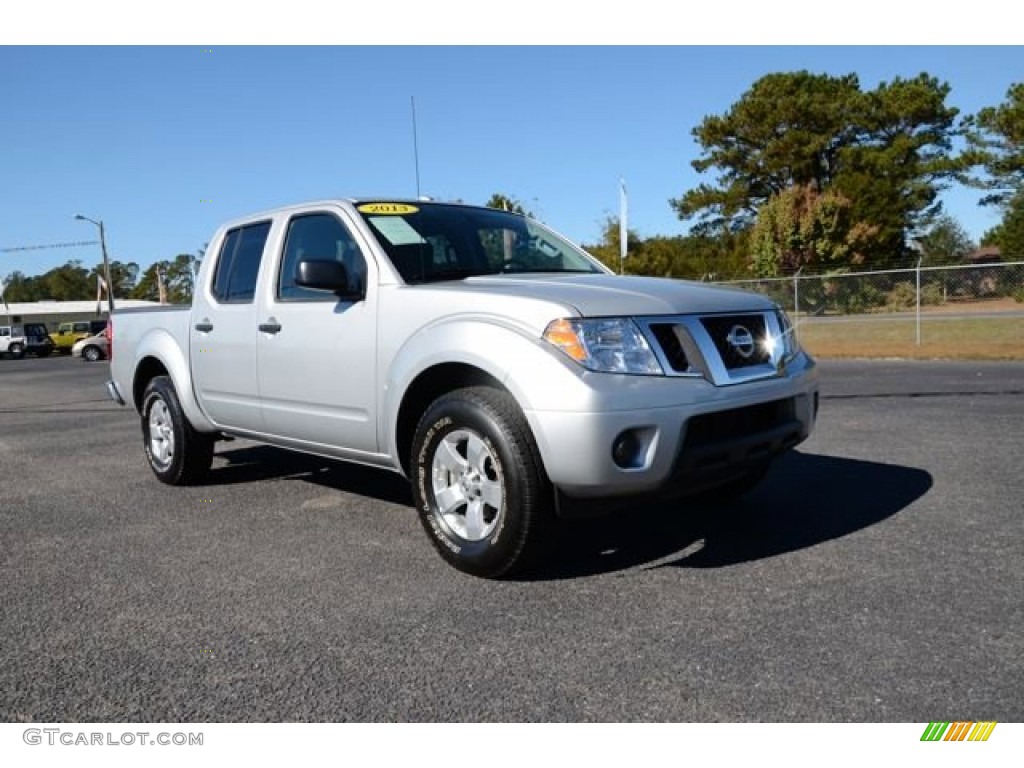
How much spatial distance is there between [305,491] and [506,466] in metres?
2.62

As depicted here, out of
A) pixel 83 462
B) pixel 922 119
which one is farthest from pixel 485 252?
pixel 922 119

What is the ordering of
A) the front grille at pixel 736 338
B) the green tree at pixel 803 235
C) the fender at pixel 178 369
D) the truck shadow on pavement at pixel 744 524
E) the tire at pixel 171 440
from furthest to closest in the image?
the green tree at pixel 803 235 < the tire at pixel 171 440 < the fender at pixel 178 369 < the truck shadow on pavement at pixel 744 524 < the front grille at pixel 736 338

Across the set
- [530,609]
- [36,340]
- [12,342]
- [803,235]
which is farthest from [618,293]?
[12,342]

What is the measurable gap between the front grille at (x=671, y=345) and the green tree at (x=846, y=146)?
44424 millimetres

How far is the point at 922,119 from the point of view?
4694 cm

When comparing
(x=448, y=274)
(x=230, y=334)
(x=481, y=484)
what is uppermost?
(x=448, y=274)

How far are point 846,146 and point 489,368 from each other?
4951 cm

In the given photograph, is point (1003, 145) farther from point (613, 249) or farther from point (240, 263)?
point (240, 263)

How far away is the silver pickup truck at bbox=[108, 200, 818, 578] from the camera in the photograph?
11.0ft

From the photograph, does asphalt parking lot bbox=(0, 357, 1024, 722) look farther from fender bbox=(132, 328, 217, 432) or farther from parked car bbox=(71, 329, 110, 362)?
parked car bbox=(71, 329, 110, 362)

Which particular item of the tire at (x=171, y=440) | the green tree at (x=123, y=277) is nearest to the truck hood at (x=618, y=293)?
the tire at (x=171, y=440)

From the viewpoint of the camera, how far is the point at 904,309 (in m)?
22.4
